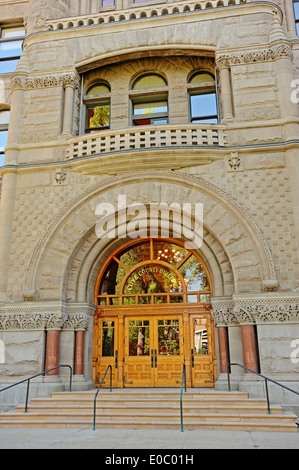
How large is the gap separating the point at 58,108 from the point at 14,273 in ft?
19.1

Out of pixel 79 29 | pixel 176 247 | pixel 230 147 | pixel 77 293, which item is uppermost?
pixel 79 29

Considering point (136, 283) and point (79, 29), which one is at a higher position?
point (79, 29)

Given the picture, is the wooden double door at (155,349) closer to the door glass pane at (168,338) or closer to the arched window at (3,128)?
the door glass pane at (168,338)

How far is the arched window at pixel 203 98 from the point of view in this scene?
46.1ft

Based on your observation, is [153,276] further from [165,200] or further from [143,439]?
[143,439]

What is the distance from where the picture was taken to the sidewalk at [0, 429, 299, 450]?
21.9 feet

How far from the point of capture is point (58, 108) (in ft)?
45.0

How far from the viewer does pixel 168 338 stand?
12445mm

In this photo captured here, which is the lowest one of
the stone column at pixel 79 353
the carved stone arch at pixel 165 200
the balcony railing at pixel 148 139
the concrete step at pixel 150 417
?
the concrete step at pixel 150 417

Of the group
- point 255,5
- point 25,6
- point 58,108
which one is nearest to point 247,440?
point 58,108

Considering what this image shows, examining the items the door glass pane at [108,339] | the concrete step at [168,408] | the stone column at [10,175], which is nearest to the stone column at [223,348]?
the concrete step at [168,408]

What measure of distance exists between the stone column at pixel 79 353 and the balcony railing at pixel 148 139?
218 inches

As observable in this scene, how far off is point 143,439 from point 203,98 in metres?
11.4
